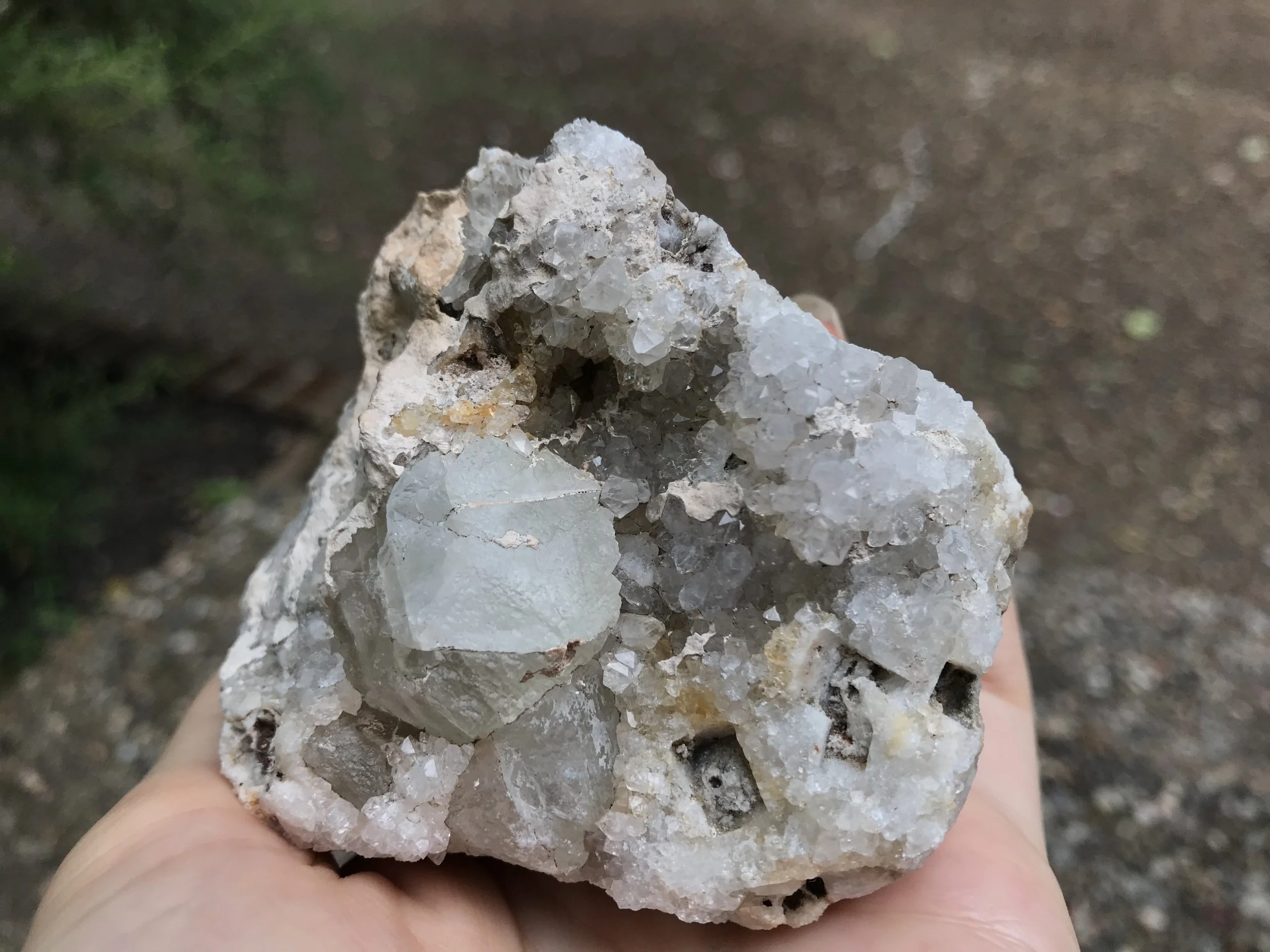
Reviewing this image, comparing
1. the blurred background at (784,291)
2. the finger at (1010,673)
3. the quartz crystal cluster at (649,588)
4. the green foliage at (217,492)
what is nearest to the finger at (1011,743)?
the finger at (1010,673)

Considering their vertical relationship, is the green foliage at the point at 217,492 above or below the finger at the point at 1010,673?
below

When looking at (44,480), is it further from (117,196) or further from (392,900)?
(392,900)

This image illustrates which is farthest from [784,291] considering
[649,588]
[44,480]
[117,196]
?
[649,588]

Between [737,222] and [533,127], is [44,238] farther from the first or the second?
[737,222]

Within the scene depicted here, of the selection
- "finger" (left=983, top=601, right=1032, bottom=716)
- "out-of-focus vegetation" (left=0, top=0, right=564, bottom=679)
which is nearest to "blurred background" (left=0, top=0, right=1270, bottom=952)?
"out-of-focus vegetation" (left=0, top=0, right=564, bottom=679)

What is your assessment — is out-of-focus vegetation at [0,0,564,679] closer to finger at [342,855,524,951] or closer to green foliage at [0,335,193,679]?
green foliage at [0,335,193,679]

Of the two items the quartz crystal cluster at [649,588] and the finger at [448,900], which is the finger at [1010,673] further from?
the finger at [448,900]
